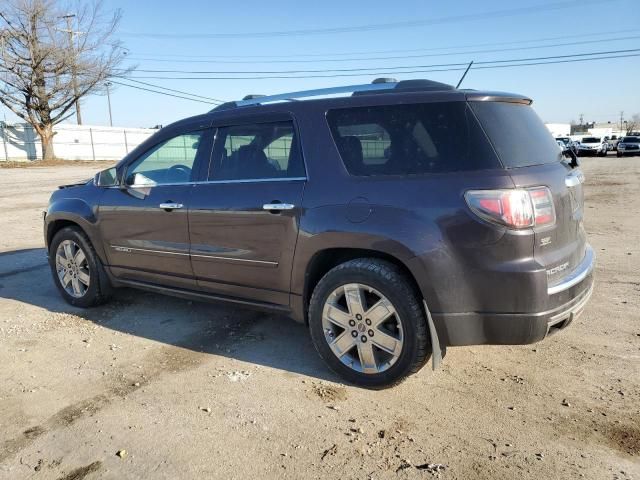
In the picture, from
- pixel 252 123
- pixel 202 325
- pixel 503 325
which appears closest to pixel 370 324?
pixel 503 325

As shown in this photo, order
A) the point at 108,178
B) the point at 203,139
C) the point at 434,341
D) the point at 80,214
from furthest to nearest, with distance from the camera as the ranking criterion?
the point at 80,214
the point at 108,178
the point at 203,139
the point at 434,341

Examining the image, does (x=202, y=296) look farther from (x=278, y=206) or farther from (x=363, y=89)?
(x=363, y=89)

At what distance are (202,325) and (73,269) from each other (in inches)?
61.5

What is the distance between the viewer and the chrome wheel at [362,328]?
3.28 m

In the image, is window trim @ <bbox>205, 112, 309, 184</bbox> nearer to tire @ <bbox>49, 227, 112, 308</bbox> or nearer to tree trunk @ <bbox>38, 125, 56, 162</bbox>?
tire @ <bbox>49, 227, 112, 308</bbox>

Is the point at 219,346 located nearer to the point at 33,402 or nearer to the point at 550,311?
the point at 33,402

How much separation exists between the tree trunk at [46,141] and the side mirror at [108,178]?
3721 centimetres

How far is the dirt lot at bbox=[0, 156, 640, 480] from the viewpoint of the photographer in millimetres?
2688

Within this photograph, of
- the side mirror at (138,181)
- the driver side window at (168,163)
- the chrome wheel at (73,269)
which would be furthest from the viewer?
the chrome wheel at (73,269)

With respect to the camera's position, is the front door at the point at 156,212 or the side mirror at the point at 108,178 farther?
the side mirror at the point at 108,178

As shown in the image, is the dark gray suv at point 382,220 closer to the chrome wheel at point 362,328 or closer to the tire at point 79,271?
the chrome wheel at point 362,328

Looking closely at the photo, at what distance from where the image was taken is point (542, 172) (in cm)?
310

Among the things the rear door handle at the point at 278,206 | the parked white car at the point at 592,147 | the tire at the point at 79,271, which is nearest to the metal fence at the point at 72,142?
the parked white car at the point at 592,147

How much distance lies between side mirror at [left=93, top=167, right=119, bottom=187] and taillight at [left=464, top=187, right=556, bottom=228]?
3318 millimetres
